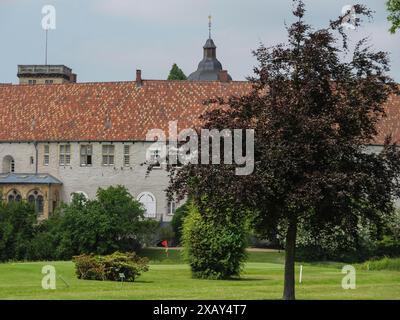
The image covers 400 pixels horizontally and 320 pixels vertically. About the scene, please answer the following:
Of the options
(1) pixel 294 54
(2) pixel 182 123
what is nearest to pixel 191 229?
(1) pixel 294 54

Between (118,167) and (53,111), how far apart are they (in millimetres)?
7291

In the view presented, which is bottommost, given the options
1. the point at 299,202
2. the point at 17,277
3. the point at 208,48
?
the point at 17,277

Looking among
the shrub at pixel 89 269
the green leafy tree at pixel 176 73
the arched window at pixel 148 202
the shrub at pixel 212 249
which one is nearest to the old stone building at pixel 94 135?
the arched window at pixel 148 202

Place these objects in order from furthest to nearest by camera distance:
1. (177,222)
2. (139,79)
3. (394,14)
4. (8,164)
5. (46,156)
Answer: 1. (139,79)
2. (8,164)
3. (46,156)
4. (177,222)
5. (394,14)

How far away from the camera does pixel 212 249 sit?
156ft

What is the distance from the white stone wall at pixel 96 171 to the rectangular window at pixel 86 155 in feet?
0.99

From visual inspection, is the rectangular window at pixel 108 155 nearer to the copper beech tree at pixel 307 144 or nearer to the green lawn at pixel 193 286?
the green lawn at pixel 193 286

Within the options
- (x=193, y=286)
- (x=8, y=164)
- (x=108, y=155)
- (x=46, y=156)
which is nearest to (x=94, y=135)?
(x=108, y=155)

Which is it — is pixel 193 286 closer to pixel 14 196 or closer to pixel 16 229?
pixel 16 229

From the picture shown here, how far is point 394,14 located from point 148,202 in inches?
1691

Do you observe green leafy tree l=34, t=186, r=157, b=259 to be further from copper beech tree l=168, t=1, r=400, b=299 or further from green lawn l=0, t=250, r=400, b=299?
copper beech tree l=168, t=1, r=400, b=299

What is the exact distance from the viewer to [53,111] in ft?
263

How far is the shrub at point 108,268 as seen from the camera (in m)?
42.2

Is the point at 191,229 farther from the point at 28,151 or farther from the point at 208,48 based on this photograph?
the point at 208,48
